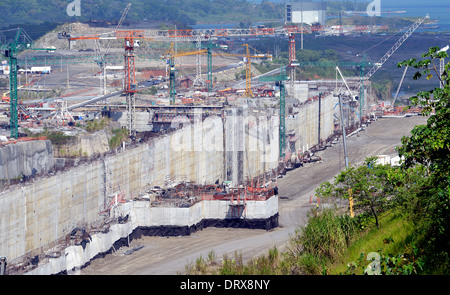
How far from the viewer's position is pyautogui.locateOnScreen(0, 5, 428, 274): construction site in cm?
3588

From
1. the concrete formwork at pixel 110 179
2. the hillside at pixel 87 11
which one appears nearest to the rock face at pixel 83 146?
the concrete formwork at pixel 110 179

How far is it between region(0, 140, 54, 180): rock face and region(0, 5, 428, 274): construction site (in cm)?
8

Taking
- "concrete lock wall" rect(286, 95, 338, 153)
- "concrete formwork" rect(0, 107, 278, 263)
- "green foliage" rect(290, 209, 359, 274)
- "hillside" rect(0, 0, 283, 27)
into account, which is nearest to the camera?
"green foliage" rect(290, 209, 359, 274)

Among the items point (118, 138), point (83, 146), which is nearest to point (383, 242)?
point (83, 146)

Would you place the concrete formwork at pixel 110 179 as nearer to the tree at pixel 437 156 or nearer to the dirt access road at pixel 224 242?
the dirt access road at pixel 224 242

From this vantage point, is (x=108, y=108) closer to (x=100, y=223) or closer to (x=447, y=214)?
(x=100, y=223)

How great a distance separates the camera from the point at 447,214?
51.9 feet

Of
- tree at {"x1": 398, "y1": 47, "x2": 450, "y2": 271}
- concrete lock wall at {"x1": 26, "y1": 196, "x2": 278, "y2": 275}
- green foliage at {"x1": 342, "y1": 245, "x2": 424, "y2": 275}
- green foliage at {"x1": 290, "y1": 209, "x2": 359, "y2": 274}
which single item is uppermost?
tree at {"x1": 398, "y1": 47, "x2": 450, "y2": 271}

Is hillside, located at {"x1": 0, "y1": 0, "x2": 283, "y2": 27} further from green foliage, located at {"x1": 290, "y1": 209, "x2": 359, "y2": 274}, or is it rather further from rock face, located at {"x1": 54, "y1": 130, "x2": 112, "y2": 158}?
green foliage, located at {"x1": 290, "y1": 209, "x2": 359, "y2": 274}

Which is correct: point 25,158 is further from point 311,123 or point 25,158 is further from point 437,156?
point 437,156

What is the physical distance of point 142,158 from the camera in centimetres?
4662

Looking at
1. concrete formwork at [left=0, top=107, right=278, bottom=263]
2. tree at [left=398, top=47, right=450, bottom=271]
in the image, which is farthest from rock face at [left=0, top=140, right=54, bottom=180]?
tree at [left=398, top=47, right=450, bottom=271]

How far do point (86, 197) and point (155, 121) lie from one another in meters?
27.3
